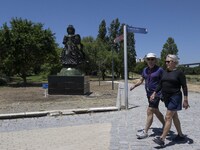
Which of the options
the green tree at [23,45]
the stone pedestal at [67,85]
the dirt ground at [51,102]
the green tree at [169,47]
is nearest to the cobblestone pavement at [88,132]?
the dirt ground at [51,102]

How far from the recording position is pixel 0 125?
851cm

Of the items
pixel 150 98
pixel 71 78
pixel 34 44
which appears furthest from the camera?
pixel 34 44

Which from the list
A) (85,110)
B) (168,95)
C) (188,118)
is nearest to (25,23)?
(85,110)

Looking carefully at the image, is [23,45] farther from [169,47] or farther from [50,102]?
[169,47]

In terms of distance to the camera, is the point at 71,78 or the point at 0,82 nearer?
the point at 71,78

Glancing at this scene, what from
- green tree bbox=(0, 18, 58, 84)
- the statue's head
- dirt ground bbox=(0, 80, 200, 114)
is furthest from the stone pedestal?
green tree bbox=(0, 18, 58, 84)

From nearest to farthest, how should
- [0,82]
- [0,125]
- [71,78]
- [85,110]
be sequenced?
1. [0,125]
2. [85,110]
3. [71,78]
4. [0,82]

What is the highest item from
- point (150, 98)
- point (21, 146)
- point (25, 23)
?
point (25, 23)

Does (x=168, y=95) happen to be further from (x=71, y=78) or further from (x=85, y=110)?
(x=71, y=78)

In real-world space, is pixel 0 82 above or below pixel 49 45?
below

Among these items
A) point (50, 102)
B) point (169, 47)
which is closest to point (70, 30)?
point (50, 102)

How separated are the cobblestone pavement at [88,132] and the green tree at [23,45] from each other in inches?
933

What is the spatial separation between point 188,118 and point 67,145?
4.30 m

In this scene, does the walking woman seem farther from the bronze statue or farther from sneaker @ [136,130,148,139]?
the bronze statue
